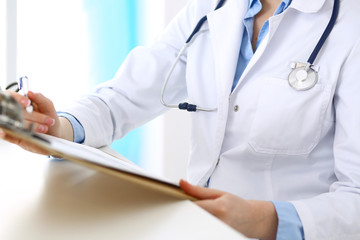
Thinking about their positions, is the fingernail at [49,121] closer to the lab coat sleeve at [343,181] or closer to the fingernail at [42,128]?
the fingernail at [42,128]

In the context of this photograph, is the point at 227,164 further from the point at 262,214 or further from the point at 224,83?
the point at 262,214

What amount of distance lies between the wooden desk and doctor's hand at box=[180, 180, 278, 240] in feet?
0.13

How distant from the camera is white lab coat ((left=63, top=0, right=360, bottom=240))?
82cm

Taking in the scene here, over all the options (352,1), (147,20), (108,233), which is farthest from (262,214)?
(147,20)

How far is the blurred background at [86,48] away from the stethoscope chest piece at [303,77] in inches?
46.4

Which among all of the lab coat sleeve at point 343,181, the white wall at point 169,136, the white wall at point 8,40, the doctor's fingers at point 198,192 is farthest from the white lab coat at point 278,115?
the white wall at point 8,40

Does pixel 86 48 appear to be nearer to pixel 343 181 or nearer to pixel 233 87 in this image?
pixel 233 87

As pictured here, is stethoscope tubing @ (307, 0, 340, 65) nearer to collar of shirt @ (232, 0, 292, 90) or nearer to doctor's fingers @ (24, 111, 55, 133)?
collar of shirt @ (232, 0, 292, 90)

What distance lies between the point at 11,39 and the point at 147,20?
642 millimetres

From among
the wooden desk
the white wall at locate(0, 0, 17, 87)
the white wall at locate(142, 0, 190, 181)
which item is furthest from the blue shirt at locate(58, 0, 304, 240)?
the white wall at locate(0, 0, 17, 87)

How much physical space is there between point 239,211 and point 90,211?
0.64 feet

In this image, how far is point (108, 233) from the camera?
1.43 feet

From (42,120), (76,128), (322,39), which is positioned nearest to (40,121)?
(42,120)

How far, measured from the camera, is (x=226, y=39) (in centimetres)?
102
